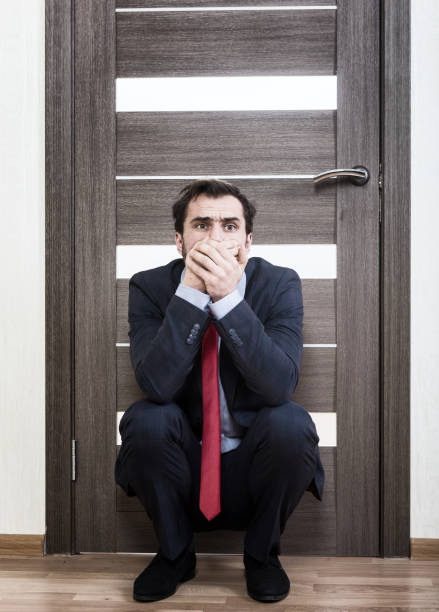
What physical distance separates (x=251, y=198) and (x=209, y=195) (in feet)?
0.64

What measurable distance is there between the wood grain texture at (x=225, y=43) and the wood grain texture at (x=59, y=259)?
180 millimetres

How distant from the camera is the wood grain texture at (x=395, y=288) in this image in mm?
1708

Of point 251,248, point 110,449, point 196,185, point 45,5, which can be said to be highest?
point 45,5

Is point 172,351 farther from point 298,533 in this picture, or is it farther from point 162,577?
point 298,533

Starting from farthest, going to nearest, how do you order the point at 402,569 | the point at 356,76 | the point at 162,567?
the point at 356,76, the point at 402,569, the point at 162,567

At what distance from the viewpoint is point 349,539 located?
175 cm

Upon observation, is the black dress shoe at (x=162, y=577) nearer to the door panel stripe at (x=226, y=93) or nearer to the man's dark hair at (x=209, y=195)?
the man's dark hair at (x=209, y=195)

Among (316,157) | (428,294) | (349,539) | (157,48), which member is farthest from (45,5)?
(349,539)

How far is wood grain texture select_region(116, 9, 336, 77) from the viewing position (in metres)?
1.75

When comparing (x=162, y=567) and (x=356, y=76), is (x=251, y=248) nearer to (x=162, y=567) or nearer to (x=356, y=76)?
(x=356, y=76)

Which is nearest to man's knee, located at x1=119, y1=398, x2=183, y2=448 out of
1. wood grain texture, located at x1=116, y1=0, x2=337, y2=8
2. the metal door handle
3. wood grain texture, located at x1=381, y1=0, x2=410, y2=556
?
wood grain texture, located at x1=381, y1=0, x2=410, y2=556

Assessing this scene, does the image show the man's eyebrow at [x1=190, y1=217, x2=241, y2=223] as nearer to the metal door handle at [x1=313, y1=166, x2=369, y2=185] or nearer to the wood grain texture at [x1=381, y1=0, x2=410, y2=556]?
the metal door handle at [x1=313, y1=166, x2=369, y2=185]

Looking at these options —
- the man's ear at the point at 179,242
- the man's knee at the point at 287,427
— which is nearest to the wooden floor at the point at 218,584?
the man's knee at the point at 287,427

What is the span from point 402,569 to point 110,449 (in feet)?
2.92
